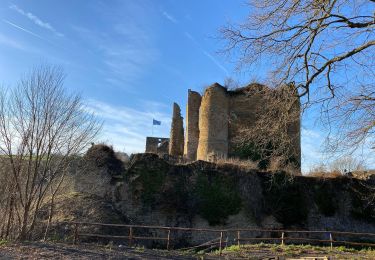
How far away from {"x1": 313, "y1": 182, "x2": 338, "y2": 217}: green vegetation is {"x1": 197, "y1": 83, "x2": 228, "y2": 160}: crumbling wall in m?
8.43

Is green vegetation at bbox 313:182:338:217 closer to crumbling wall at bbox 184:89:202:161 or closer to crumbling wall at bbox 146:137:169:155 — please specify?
crumbling wall at bbox 184:89:202:161

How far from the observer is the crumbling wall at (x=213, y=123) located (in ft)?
120

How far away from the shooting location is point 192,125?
41.2 meters

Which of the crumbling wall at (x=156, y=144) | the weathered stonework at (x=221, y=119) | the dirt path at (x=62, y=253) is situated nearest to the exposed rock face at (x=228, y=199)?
the weathered stonework at (x=221, y=119)

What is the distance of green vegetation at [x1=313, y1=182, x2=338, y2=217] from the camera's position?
3008cm

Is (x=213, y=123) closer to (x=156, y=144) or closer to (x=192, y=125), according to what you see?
(x=192, y=125)

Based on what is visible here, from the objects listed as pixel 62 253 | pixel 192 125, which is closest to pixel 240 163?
A: pixel 192 125

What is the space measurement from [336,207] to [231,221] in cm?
831

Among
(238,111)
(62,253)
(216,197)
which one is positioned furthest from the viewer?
(238,111)

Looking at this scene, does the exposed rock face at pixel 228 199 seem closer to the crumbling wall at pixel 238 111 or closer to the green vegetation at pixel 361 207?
the green vegetation at pixel 361 207

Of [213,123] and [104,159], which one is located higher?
[213,123]

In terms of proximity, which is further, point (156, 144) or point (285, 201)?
point (156, 144)

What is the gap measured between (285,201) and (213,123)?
10249 mm

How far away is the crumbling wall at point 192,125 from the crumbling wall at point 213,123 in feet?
8.43
